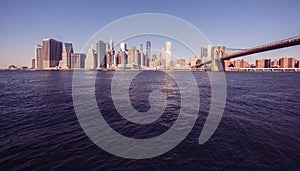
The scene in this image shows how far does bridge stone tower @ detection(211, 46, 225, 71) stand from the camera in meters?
130

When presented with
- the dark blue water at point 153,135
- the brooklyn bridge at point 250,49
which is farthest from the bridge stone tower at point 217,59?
the dark blue water at point 153,135

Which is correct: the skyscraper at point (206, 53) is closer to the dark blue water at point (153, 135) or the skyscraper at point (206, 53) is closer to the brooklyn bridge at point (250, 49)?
the brooklyn bridge at point (250, 49)

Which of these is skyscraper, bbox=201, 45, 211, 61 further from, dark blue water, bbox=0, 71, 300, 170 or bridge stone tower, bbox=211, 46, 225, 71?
dark blue water, bbox=0, 71, 300, 170

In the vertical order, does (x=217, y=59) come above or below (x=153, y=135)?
above

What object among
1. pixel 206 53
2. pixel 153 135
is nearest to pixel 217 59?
pixel 206 53

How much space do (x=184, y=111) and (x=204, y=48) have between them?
515 ft

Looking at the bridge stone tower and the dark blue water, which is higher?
the bridge stone tower

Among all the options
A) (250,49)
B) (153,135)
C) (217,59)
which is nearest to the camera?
(153,135)

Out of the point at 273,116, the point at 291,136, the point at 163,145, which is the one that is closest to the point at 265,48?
the point at 273,116

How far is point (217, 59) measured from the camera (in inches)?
5153

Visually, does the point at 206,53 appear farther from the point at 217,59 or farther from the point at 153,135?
the point at 153,135

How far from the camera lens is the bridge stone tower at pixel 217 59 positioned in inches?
5128

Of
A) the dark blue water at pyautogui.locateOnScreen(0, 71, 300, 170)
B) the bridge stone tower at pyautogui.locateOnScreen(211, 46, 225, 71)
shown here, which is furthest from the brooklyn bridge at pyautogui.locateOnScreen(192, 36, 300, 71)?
the dark blue water at pyautogui.locateOnScreen(0, 71, 300, 170)

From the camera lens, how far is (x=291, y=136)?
10.1 meters
